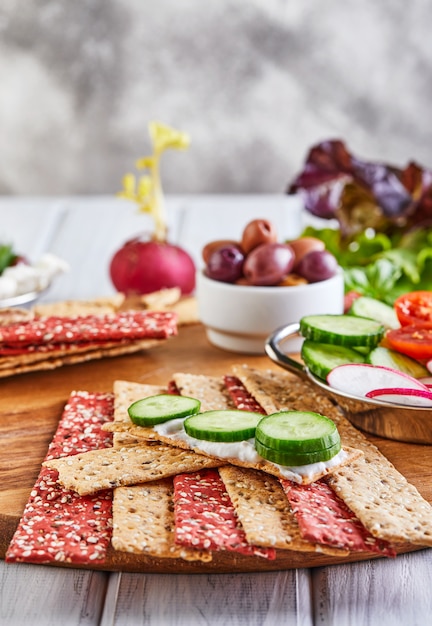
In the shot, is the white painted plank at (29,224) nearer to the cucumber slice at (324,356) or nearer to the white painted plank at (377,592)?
the cucumber slice at (324,356)

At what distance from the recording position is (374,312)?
2.39 m

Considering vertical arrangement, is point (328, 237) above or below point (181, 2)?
below

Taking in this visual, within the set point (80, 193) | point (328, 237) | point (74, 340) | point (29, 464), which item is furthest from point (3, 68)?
point (29, 464)

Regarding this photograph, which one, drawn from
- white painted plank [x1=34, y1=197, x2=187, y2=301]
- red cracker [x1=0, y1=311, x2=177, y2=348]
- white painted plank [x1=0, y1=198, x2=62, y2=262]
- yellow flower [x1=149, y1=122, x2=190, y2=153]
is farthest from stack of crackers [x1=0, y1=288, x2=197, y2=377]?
white painted plank [x1=0, y1=198, x2=62, y2=262]

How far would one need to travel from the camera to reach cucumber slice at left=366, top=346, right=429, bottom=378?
6.47 feet

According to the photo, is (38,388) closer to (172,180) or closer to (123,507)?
(123,507)

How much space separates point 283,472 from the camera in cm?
156

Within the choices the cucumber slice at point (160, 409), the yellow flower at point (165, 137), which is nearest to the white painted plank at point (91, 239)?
the yellow flower at point (165, 137)

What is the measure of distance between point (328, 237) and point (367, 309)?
1.10 meters

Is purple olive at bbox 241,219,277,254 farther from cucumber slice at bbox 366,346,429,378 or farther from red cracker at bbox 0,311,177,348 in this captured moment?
cucumber slice at bbox 366,346,429,378

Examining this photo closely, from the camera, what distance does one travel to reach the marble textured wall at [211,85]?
6.55m

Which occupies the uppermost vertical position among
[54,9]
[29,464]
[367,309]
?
[54,9]

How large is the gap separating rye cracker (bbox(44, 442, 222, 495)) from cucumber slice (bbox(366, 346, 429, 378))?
1.78 feet

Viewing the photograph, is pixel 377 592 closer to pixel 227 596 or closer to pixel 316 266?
pixel 227 596
